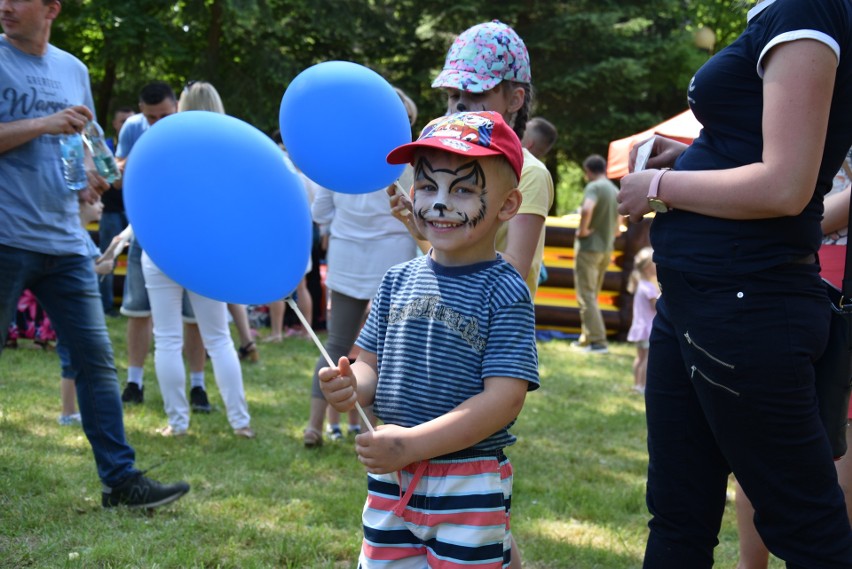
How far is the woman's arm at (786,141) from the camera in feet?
6.43

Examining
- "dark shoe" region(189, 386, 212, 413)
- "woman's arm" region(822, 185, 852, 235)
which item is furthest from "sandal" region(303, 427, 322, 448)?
"woman's arm" region(822, 185, 852, 235)

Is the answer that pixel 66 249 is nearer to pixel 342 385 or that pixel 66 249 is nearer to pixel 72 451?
pixel 72 451

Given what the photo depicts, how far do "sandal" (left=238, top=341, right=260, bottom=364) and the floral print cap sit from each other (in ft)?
18.4

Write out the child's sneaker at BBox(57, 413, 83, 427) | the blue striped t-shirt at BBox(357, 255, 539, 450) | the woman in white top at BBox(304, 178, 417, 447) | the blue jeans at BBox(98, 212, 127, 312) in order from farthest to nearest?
the blue jeans at BBox(98, 212, 127, 312) < the child's sneaker at BBox(57, 413, 83, 427) < the woman in white top at BBox(304, 178, 417, 447) < the blue striped t-shirt at BBox(357, 255, 539, 450)

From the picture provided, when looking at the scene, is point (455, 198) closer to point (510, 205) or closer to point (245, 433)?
point (510, 205)

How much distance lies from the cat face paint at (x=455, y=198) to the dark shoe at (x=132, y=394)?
458 cm

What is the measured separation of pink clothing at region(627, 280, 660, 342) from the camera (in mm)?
7688

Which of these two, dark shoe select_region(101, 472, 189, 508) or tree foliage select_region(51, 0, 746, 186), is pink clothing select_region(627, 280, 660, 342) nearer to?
dark shoe select_region(101, 472, 189, 508)

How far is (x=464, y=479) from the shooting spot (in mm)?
2215

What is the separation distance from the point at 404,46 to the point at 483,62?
21.9 meters

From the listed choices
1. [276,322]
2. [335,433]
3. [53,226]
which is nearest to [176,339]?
[335,433]

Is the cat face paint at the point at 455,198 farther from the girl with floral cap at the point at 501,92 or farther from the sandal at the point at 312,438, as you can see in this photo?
the sandal at the point at 312,438

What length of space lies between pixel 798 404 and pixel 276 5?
22.6 meters

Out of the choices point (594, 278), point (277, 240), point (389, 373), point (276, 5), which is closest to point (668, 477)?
point (389, 373)
